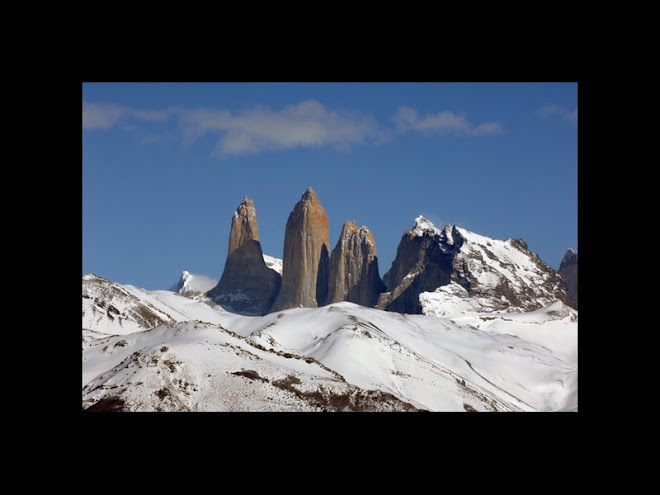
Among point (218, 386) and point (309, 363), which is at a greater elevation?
point (309, 363)

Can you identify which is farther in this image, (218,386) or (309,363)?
(309,363)

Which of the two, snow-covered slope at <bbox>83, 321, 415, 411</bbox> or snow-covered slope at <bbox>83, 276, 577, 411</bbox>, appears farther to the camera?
snow-covered slope at <bbox>83, 276, 577, 411</bbox>

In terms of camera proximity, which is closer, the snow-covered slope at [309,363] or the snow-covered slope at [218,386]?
the snow-covered slope at [218,386]
